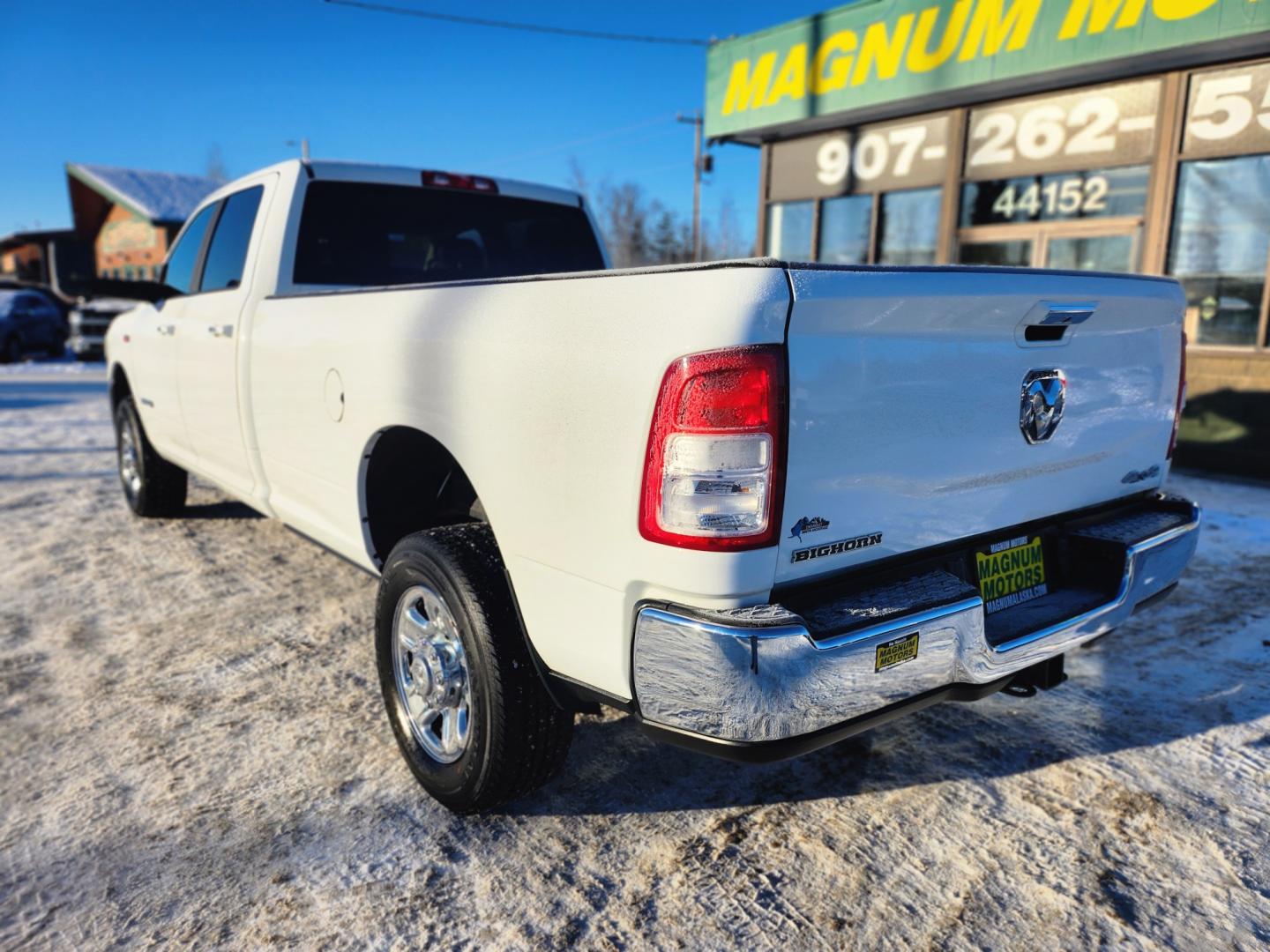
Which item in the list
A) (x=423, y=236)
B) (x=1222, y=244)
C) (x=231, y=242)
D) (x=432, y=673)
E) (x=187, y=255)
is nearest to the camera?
(x=432, y=673)

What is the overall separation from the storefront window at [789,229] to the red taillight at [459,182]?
7.32 metres

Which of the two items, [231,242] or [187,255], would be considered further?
[187,255]

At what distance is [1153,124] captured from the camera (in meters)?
8.00

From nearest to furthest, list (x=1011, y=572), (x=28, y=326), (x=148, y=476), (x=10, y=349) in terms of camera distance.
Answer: (x=1011, y=572)
(x=148, y=476)
(x=10, y=349)
(x=28, y=326)

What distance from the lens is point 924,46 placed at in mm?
8734

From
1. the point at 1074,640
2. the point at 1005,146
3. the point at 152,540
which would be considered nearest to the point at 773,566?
the point at 1074,640

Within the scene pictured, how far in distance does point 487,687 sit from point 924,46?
8770 mm

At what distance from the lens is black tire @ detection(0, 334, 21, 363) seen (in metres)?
20.1

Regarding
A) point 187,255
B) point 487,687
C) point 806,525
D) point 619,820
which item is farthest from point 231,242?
point 806,525

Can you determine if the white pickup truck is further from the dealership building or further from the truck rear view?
the dealership building

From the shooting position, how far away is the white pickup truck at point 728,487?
1777mm

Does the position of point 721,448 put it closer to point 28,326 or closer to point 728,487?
point 728,487

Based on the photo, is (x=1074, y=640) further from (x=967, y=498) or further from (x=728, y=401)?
(x=728, y=401)

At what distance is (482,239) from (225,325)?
128 centimetres
